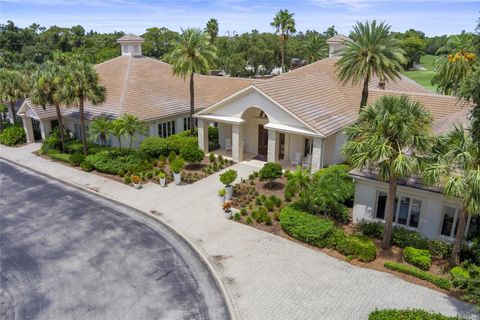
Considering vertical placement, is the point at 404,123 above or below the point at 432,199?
above

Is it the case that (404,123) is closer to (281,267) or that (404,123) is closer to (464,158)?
(464,158)

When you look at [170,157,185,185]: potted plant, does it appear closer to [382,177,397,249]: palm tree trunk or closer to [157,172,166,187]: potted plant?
[157,172,166,187]: potted plant

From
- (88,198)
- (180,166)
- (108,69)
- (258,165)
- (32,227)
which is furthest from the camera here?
(108,69)

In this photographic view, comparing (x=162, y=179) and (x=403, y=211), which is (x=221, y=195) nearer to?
(x=162, y=179)

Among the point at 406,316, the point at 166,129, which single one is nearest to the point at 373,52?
the point at 406,316

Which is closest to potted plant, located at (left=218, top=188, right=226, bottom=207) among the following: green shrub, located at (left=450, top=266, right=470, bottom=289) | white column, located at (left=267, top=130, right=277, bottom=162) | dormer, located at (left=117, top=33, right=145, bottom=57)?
white column, located at (left=267, top=130, right=277, bottom=162)

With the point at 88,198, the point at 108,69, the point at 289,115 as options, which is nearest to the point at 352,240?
the point at 289,115
